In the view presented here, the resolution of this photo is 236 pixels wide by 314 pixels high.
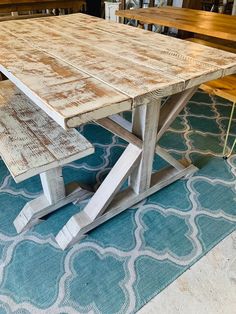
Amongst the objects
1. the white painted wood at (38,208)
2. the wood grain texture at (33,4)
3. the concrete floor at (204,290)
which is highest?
the wood grain texture at (33,4)

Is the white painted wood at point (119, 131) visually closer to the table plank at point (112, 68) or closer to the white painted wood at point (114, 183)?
the white painted wood at point (114, 183)

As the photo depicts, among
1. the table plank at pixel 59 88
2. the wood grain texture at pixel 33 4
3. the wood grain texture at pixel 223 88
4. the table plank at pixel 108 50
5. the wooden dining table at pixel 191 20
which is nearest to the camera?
the table plank at pixel 59 88

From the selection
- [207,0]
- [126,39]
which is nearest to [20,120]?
[126,39]

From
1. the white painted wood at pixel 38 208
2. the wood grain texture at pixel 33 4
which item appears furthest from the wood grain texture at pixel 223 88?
the wood grain texture at pixel 33 4

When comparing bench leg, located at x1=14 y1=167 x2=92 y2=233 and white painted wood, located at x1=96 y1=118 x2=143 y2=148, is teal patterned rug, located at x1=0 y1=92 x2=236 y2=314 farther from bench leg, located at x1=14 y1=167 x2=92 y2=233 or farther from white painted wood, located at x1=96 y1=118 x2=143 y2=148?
white painted wood, located at x1=96 y1=118 x2=143 y2=148

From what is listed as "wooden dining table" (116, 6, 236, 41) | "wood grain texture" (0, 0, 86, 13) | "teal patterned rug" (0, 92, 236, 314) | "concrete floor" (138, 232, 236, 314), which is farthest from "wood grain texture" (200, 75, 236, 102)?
"wood grain texture" (0, 0, 86, 13)

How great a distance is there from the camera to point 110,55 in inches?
45.1

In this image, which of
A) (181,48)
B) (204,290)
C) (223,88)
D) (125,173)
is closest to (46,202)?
(125,173)

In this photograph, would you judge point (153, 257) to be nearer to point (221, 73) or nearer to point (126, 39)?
point (221, 73)

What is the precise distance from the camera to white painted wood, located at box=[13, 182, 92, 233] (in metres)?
1.32

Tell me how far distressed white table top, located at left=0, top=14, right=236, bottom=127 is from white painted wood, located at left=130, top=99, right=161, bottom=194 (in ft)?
0.56

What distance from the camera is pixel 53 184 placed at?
1.27 metres

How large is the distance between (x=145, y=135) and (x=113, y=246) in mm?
524

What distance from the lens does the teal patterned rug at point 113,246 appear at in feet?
3.52
